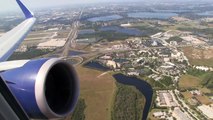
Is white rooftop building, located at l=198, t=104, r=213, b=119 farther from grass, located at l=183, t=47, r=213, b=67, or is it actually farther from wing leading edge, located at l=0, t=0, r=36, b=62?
wing leading edge, located at l=0, t=0, r=36, b=62

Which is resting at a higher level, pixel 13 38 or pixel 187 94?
pixel 13 38

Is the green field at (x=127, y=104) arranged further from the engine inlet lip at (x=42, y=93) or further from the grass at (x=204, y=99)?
the engine inlet lip at (x=42, y=93)

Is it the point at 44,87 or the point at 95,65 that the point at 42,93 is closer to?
the point at 44,87

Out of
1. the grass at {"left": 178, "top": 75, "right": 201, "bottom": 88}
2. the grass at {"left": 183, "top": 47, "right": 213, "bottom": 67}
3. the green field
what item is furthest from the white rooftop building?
the grass at {"left": 183, "top": 47, "right": 213, "bottom": 67}

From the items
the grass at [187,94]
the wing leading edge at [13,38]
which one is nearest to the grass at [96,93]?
the grass at [187,94]

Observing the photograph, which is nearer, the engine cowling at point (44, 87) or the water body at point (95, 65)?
the engine cowling at point (44, 87)

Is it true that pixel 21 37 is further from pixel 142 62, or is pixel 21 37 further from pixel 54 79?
pixel 142 62

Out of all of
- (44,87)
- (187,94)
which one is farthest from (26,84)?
(187,94)
